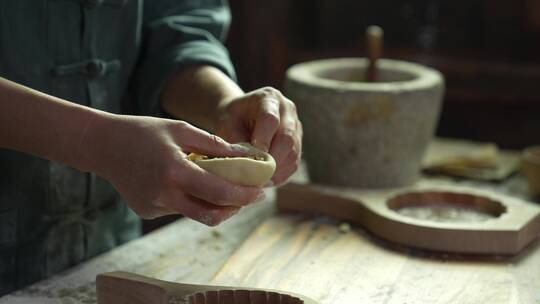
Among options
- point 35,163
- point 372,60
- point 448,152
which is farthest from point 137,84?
point 448,152

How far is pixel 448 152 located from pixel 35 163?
1106mm

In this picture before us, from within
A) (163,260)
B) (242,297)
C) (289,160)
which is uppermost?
(289,160)

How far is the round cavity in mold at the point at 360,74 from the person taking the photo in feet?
6.64

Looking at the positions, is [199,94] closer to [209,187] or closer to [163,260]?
[163,260]

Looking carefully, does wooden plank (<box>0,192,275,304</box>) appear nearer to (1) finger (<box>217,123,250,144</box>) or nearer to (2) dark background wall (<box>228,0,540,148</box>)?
(1) finger (<box>217,123,250,144</box>)

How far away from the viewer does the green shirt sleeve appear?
1721mm

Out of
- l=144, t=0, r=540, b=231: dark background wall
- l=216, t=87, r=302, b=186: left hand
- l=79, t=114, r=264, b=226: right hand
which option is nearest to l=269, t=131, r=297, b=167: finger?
l=216, t=87, r=302, b=186: left hand

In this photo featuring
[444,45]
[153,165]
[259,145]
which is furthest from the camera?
[444,45]

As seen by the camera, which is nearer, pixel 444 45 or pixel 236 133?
pixel 236 133

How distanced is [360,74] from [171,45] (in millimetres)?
516

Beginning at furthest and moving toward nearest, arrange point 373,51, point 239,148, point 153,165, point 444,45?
point 444,45
point 373,51
point 239,148
point 153,165

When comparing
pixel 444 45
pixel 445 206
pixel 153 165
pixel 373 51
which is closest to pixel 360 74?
pixel 373 51

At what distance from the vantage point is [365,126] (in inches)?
73.6

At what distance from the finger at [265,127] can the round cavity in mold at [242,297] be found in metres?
0.25
